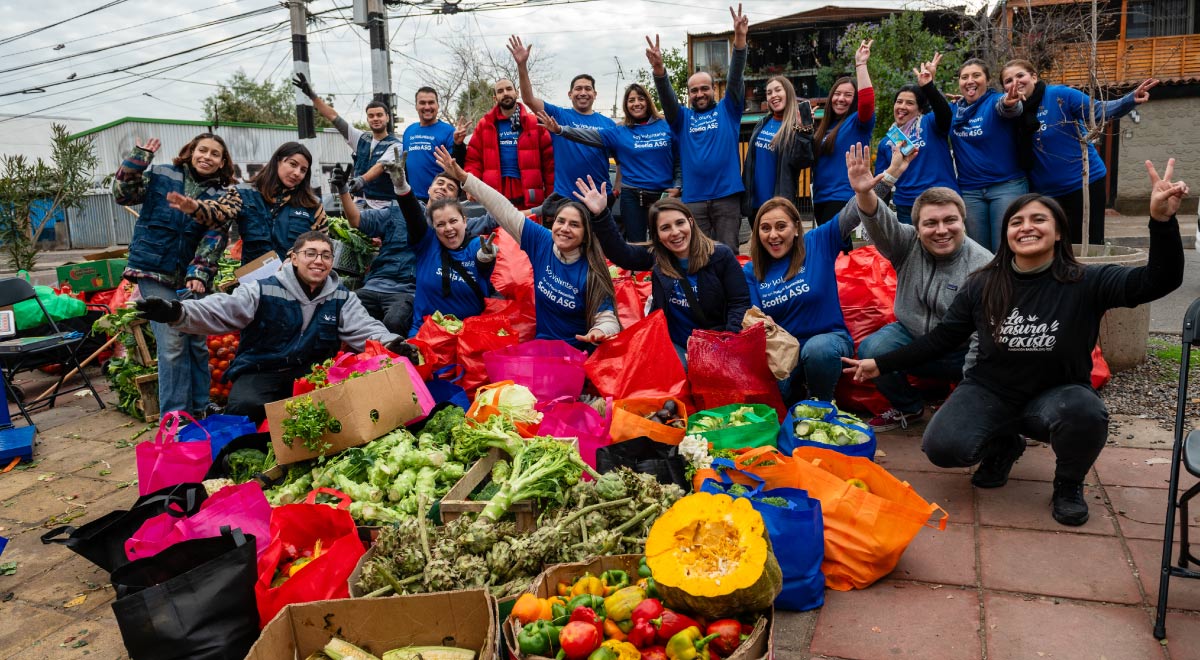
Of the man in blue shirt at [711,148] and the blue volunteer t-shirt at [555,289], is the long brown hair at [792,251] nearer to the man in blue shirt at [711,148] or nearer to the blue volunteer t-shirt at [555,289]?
the blue volunteer t-shirt at [555,289]

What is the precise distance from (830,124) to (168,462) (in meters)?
5.15

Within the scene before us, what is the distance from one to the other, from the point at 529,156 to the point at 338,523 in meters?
4.78

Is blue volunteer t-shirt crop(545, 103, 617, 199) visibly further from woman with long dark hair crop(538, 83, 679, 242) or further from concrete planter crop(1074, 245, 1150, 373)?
concrete planter crop(1074, 245, 1150, 373)

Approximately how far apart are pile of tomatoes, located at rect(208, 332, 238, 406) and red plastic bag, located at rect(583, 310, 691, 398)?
3.29 m

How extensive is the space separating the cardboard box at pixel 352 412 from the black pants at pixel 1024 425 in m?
2.65

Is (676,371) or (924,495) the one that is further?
(676,371)

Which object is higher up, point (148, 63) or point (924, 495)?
point (148, 63)

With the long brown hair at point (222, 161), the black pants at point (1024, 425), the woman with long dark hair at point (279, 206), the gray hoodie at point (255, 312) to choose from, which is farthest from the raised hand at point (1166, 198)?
the long brown hair at point (222, 161)

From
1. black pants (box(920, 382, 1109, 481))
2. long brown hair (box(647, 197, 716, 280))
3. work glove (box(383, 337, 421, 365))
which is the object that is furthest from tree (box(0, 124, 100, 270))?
black pants (box(920, 382, 1109, 481))

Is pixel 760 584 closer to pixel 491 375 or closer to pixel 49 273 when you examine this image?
pixel 491 375

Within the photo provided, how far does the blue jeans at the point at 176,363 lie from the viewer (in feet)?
17.7

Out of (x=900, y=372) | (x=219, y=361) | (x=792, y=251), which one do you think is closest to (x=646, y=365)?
(x=792, y=251)

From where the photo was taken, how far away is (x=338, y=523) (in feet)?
10.2

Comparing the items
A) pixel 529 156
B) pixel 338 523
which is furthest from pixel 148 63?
pixel 338 523
